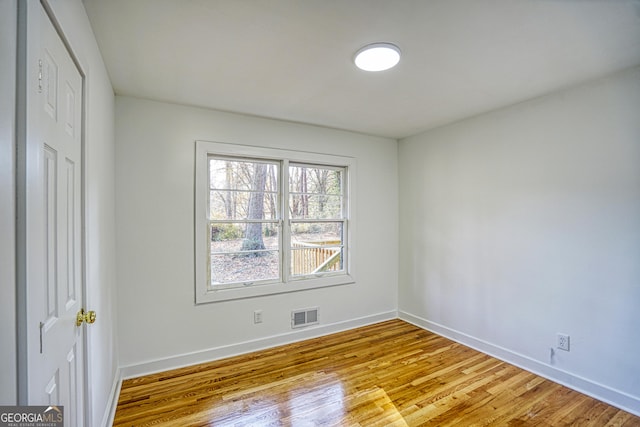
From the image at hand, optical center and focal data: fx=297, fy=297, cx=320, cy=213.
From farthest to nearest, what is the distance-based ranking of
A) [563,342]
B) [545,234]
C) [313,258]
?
[313,258] → [545,234] → [563,342]

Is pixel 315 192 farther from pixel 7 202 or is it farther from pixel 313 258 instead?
pixel 7 202

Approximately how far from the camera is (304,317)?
11.1ft

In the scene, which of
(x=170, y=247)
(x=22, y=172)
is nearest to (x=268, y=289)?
(x=170, y=247)

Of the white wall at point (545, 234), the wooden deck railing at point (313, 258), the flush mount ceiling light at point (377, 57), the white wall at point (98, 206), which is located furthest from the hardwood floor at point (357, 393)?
the flush mount ceiling light at point (377, 57)

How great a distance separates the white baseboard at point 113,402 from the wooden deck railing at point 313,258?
1783 millimetres

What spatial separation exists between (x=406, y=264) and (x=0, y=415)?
12.4 ft

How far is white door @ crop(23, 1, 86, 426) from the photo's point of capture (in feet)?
2.86

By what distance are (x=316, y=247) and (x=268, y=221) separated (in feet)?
2.29

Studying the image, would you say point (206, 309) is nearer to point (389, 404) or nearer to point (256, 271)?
point (256, 271)

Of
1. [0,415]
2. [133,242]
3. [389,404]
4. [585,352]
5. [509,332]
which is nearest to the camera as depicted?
[0,415]

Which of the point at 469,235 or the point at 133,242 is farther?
the point at 469,235

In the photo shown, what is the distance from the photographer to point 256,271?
10.5 feet

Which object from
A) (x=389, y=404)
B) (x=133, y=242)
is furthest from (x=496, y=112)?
(x=133, y=242)

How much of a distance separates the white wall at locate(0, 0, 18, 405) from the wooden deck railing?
2.68 m
